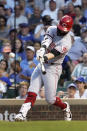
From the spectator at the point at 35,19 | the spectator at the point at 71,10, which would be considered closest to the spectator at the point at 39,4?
the spectator at the point at 35,19

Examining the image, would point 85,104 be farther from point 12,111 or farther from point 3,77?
point 3,77

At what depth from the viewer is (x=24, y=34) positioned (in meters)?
13.2

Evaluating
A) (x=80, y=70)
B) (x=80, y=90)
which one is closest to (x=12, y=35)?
(x=80, y=70)

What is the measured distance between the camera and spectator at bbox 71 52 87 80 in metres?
11.4

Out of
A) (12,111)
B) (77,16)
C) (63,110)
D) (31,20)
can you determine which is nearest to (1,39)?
(31,20)

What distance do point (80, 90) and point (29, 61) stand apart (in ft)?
6.24

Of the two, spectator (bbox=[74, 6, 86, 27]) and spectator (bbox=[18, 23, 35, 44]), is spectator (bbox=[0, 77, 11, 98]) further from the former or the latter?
spectator (bbox=[74, 6, 86, 27])

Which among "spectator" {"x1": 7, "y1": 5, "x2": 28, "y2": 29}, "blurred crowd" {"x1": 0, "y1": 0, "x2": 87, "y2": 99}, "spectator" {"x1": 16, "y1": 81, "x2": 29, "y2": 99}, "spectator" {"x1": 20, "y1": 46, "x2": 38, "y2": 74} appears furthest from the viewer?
"spectator" {"x1": 7, "y1": 5, "x2": 28, "y2": 29}

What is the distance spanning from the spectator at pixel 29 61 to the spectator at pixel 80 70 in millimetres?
1020

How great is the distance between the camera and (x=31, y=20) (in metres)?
13.6

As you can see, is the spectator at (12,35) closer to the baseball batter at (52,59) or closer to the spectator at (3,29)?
the spectator at (3,29)

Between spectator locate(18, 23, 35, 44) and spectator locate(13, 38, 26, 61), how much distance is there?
0.50 meters

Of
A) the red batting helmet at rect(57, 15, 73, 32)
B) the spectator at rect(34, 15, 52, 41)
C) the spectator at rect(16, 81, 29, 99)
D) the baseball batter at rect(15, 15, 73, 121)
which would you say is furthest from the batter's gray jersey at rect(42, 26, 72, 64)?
the spectator at rect(34, 15, 52, 41)

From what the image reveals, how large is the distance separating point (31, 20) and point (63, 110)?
493cm
